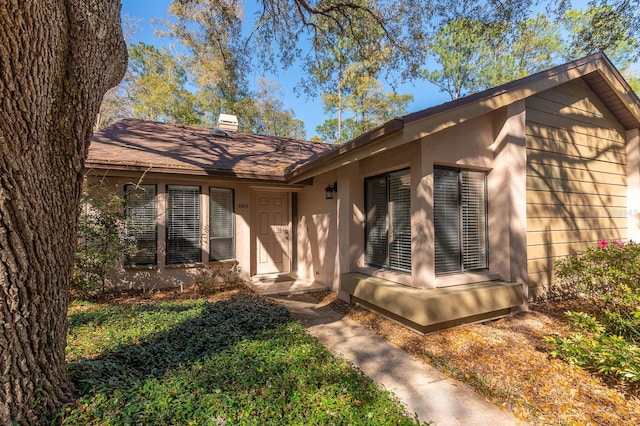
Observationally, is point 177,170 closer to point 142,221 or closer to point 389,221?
point 142,221

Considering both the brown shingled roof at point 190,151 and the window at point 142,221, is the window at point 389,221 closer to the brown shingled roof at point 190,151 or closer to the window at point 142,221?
the brown shingled roof at point 190,151

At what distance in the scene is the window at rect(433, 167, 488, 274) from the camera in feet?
14.5

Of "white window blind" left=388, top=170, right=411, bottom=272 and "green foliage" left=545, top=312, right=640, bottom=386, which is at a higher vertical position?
"white window blind" left=388, top=170, right=411, bottom=272

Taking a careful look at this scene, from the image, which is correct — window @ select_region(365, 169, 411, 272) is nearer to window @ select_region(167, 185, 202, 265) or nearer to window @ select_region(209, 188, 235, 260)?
window @ select_region(209, 188, 235, 260)

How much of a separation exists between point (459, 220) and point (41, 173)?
4839mm

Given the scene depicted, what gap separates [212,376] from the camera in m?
2.43

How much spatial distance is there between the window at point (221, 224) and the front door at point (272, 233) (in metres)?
0.73

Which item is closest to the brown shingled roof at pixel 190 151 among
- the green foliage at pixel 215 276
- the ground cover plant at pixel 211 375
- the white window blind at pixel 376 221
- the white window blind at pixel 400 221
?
the white window blind at pixel 376 221

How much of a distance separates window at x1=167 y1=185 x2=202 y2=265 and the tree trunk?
14.6 feet

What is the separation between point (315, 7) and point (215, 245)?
20.0ft

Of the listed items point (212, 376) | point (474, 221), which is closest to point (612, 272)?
point (474, 221)

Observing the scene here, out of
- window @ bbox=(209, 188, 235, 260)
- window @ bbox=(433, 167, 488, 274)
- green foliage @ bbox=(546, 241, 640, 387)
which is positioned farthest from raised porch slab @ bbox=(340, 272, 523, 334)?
window @ bbox=(209, 188, 235, 260)

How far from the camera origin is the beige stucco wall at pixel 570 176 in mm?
4918

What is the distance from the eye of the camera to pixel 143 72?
1841 centimetres
